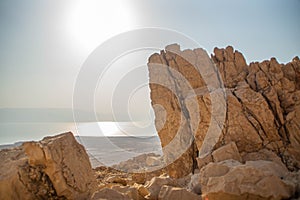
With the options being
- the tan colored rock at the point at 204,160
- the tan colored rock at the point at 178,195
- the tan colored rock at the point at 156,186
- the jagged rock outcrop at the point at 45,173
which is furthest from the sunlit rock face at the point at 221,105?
the jagged rock outcrop at the point at 45,173

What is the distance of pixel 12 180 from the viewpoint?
20.6 feet

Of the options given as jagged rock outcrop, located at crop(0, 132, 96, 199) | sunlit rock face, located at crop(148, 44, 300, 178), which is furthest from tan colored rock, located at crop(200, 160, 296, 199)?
sunlit rock face, located at crop(148, 44, 300, 178)

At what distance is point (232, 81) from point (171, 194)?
1349cm

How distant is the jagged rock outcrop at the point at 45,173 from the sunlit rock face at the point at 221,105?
30.1 feet

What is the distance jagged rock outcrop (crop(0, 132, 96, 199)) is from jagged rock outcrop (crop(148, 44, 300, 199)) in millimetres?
7539

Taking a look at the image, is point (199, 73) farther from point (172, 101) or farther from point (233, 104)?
point (233, 104)

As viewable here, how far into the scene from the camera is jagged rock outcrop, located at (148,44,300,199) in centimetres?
1505

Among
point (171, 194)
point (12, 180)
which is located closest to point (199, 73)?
point (171, 194)

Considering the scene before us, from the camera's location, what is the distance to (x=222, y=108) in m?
16.1

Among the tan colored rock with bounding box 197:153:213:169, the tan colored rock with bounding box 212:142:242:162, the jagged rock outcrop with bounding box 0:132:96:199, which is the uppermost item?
the jagged rock outcrop with bounding box 0:132:96:199

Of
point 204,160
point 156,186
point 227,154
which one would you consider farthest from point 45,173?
point 204,160

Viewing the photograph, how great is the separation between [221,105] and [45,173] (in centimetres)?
1223

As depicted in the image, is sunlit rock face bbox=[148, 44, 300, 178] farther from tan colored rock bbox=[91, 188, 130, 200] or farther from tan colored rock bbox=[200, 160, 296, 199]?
tan colored rock bbox=[91, 188, 130, 200]

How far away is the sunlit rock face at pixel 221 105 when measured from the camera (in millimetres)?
15273
